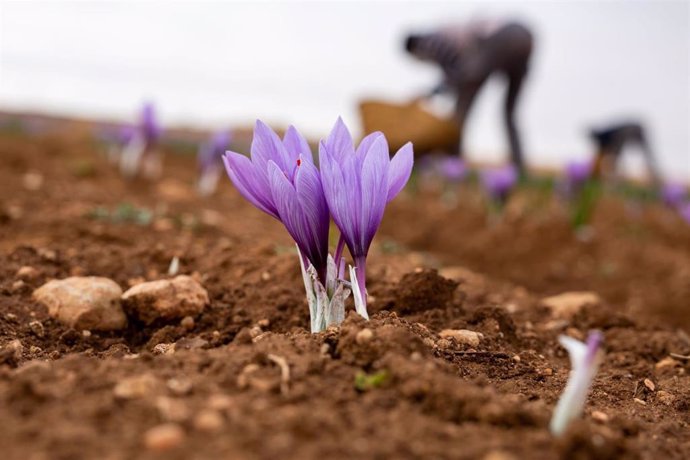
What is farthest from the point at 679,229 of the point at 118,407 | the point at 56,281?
the point at 118,407

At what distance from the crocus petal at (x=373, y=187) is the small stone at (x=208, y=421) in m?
0.64

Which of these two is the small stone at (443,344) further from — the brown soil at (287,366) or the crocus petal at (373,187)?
the crocus petal at (373,187)

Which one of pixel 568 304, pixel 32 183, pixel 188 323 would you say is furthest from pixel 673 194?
pixel 188 323

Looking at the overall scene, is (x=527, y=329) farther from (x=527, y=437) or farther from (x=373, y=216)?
(x=527, y=437)

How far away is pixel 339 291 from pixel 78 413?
700 millimetres

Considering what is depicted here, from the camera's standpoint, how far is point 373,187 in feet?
5.30

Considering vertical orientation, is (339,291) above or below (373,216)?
below

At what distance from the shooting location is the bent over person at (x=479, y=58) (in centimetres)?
1209

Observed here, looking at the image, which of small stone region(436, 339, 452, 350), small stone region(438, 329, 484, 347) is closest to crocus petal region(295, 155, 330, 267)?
small stone region(436, 339, 452, 350)

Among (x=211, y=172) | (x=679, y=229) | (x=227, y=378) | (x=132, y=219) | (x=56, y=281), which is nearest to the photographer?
(x=227, y=378)

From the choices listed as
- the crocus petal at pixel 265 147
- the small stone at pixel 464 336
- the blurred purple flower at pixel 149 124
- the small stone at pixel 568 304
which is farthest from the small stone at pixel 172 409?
the blurred purple flower at pixel 149 124

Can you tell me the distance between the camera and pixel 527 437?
3.80ft

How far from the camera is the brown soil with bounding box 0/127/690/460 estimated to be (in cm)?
107

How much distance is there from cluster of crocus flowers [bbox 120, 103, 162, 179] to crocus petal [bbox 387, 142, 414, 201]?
5.25 meters
